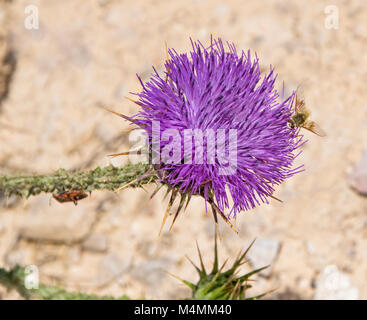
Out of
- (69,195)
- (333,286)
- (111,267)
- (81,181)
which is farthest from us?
(111,267)

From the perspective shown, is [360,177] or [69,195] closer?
[69,195]

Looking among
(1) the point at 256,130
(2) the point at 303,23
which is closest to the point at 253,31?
(2) the point at 303,23

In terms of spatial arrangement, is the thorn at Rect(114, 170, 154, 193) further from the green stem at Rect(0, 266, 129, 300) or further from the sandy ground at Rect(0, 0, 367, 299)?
the sandy ground at Rect(0, 0, 367, 299)

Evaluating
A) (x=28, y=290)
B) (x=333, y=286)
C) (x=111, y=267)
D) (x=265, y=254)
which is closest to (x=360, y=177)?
(x=333, y=286)

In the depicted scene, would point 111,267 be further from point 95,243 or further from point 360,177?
point 360,177

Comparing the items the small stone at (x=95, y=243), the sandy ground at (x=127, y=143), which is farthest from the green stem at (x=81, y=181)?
the small stone at (x=95, y=243)

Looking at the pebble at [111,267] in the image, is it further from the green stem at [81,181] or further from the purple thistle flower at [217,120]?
the purple thistle flower at [217,120]
